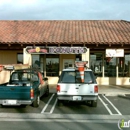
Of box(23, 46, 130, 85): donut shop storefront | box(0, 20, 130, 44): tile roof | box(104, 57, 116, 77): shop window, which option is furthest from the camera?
box(104, 57, 116, 77): shop window

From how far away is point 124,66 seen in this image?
63.9 feet

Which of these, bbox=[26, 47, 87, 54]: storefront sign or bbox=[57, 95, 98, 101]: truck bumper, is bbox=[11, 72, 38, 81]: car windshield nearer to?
bbox=[57, 95, 98, 101]: truck bumper

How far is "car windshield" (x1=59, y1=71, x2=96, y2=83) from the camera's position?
984 centimetres

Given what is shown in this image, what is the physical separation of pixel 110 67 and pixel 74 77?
10.1 meters

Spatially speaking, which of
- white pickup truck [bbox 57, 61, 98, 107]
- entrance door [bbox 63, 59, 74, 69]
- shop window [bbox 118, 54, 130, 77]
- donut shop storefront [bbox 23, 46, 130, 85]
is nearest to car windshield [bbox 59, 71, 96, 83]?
white pickup truck [bbox 57, 61, 98, 107]

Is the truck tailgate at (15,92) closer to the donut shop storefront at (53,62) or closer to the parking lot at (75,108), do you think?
the parking lot at (75,108)

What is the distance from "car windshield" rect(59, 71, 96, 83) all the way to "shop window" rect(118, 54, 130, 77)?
1004 centimetres

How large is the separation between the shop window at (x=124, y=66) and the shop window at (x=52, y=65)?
5351mm

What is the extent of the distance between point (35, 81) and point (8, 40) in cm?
689

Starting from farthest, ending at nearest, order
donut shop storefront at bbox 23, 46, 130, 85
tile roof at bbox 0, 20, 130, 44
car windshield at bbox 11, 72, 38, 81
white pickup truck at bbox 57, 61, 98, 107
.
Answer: donut shop storefront at bbox 23, 46, 130, 85 < tile roof at bbox 0, 20, 130, 44 < car windshield at bbox 11, 72, 38, 81 < white pickup truck at bbox 57, 61, 98, 107

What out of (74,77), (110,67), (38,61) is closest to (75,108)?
(74,77)

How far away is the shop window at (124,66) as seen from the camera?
19375mm

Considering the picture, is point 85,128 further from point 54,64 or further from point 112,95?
point 54,64

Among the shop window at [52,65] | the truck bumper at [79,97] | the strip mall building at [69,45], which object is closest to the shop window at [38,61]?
the strip mall building at [69,45]
